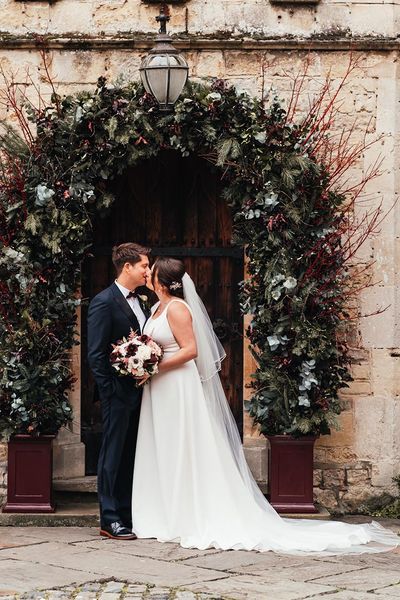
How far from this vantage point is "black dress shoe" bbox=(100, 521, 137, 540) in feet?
26.9

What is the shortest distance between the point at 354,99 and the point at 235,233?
4.75ft

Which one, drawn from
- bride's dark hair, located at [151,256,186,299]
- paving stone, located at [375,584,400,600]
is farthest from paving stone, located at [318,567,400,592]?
bride's dark hair, located at [151,256,186,299]

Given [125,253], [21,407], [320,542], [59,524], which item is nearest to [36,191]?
[125,253]

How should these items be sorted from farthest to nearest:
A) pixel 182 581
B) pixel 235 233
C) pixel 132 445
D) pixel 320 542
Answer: pixel 235 233
pixel 132 445
pixel 320 542
pixel 182 581

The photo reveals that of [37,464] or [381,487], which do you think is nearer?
[37,464]

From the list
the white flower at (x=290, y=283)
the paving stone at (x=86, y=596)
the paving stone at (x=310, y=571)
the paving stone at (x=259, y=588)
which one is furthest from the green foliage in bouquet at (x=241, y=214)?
the paving stone at (x=86, y=596)

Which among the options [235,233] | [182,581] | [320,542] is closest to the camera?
[182,581]

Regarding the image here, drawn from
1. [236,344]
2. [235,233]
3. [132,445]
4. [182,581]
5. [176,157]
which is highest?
[176,157]

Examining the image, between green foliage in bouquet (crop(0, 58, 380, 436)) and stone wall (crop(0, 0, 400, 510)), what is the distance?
45 cm

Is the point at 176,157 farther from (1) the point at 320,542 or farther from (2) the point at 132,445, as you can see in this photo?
(1) the point at 320,542

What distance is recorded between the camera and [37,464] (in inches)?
354

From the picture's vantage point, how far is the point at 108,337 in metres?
8.36

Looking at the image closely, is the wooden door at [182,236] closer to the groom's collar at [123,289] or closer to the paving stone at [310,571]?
the groom's collar at [123,289]

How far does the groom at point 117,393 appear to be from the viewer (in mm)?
8312
